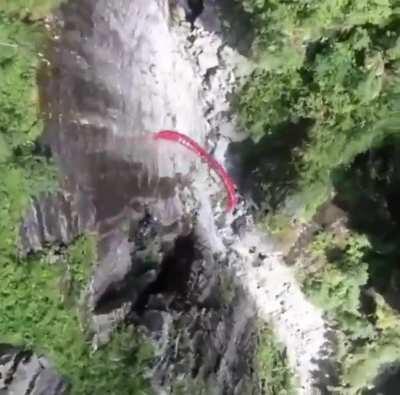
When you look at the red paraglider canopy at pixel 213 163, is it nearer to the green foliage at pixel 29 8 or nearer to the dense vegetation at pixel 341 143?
the dense vegetation at pixel 341 143

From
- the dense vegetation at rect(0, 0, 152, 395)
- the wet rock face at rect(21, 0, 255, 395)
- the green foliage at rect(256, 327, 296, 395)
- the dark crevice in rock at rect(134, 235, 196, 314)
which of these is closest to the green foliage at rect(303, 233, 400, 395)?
the green foliage at rect(256, 327, 296, 395)

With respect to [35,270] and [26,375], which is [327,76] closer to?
[35,270]

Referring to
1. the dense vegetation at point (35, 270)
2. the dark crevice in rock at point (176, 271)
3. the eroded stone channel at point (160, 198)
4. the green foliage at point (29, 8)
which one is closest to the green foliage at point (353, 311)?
the eroded stone channel at point (160, 198)

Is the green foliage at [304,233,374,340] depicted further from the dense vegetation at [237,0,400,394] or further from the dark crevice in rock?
the dark crevice in rock

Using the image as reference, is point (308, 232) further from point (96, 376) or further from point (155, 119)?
point (96, 376)

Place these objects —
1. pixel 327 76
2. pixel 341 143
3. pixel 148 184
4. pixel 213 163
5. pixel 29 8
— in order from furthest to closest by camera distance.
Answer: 1. pixel 213 163
2. pixel 148 184
3. pixel 341 143
4. pixel 327 76
5. pixel 29 8

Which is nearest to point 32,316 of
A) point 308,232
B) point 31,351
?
point 31,351

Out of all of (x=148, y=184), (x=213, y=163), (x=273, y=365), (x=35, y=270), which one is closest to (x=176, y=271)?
(x=148, y=184)
